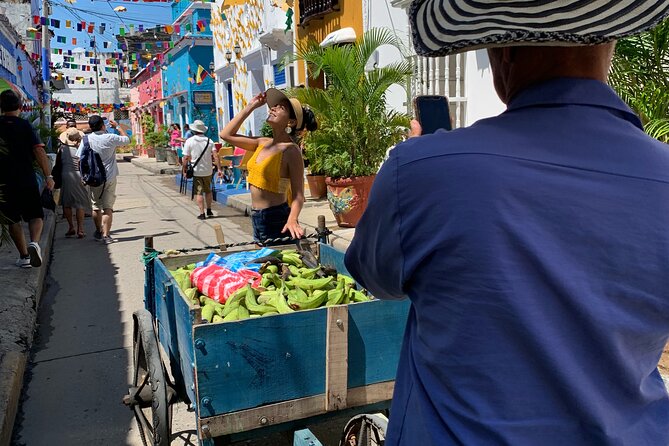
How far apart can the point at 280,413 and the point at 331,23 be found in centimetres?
1125

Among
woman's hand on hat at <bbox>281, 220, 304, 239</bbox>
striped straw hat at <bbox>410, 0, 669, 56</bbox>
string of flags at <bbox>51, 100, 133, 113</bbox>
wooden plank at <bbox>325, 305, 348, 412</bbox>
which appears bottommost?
wooden plank at <bbox>325, 305, 348, 412</bbox>

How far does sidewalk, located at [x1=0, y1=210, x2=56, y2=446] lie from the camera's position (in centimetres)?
381

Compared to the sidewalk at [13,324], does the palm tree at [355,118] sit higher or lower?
higher

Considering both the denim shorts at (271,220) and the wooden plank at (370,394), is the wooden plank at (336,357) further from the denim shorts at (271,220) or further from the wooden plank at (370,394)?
the denim shorts at (271,220)

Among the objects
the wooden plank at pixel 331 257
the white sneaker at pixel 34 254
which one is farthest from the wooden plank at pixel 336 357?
the white sneaker at pixel 34 254

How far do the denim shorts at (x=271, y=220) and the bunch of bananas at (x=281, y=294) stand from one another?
2.89 feet

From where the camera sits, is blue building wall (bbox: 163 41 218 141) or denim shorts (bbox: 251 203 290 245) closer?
denim shorts (bbox: 251 203 290 245)

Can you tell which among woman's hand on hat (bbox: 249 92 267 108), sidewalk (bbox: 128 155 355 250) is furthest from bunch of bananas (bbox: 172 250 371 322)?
sidewalk (bbox: 128 155 355 250)

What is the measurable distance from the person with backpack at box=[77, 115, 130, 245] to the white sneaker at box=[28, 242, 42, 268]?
7.53 ft

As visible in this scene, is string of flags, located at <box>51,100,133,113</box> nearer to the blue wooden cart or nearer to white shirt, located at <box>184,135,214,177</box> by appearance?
white shirt, located at <box>184,135,214,177</box>

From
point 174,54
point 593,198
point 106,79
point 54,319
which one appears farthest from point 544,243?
point 106,79

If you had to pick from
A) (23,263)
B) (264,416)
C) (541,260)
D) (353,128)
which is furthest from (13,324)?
(353,128)

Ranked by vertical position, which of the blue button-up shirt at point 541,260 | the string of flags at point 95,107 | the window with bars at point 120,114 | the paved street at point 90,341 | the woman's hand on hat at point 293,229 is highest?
the string of flags at point 95,107

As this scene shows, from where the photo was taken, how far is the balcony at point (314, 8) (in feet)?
39.8
